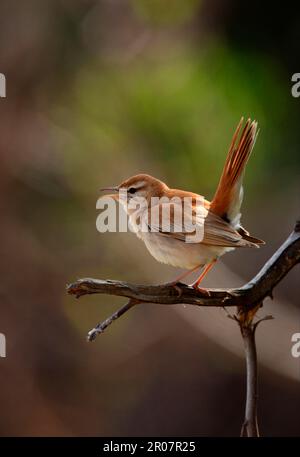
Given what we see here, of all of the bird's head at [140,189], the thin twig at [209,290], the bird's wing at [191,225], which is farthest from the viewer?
the bird's head at [140,189]

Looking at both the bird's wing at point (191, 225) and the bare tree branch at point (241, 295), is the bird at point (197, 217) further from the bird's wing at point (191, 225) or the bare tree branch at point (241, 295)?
the bare tree branch at point (241, 295)

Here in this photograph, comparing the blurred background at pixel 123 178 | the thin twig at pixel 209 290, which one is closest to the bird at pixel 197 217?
the thin twig at pixel 209 290

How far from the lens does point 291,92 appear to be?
5922 millimetres

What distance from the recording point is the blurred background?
5.73 metres

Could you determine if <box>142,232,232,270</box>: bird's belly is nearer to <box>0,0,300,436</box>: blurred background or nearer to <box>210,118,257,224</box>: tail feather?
<box>210,118,257,224</box>: tail feather

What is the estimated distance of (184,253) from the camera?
3854 mm

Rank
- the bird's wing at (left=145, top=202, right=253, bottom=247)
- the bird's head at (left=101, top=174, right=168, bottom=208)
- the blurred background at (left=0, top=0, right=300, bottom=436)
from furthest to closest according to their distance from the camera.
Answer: the blurred background at (left=0, top=0, right=300, bottom=436)
the bird's head at (left=101, top=174, right=168, bottom=208)
the bird's wing at (left=145, top=202, right=253, bottom=247)

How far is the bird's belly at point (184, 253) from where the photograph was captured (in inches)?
151

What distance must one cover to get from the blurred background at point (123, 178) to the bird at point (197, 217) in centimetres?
144

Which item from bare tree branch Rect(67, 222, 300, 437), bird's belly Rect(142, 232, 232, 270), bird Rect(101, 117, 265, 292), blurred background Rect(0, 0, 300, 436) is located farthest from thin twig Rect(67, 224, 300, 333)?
blurred background Rect(0, 0, 300, 436)

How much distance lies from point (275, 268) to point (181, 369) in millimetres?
3946

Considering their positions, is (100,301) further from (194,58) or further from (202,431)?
(194,58)

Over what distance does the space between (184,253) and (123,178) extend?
281 cm

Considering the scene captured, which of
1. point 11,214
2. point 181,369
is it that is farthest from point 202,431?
point 11,214
